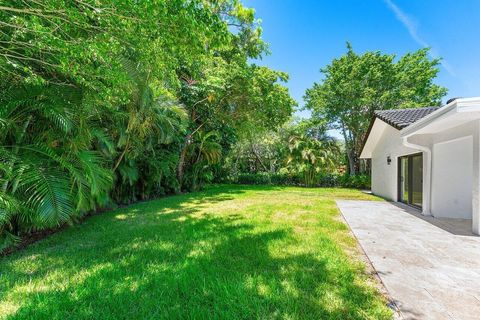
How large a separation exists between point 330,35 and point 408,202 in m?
11.4

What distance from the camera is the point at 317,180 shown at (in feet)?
56.0

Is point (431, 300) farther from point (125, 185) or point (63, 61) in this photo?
point (125, 185)

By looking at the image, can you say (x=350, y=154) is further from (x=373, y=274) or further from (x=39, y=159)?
(x=39, y=159)

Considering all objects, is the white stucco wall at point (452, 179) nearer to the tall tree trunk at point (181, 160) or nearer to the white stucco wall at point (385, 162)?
the white stucco wall at point (385, 162)

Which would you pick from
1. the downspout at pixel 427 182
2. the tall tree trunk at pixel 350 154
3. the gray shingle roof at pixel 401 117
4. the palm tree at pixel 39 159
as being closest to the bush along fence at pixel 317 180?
the tall tree trunk at pixel 350 154

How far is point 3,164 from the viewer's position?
3.51 meters

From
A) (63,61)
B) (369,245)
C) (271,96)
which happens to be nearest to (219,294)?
(369,245)

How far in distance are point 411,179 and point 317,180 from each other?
854 cm

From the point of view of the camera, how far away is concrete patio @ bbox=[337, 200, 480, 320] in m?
2.34

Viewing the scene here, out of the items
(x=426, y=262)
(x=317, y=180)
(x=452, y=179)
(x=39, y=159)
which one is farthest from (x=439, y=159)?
(x=317, y=180)

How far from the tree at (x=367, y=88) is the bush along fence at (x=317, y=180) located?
2.83m

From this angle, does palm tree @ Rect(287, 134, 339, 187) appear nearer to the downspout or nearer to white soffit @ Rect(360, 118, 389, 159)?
white soffit @ Rect(360, 118, 389, 159)

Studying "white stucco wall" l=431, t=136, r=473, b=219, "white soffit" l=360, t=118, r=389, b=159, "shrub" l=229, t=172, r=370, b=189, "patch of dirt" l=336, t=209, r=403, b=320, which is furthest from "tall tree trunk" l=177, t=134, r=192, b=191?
"white stucco wall" l=431, t=136, r=473, b=219

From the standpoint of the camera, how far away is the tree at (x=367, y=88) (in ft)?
57.2
